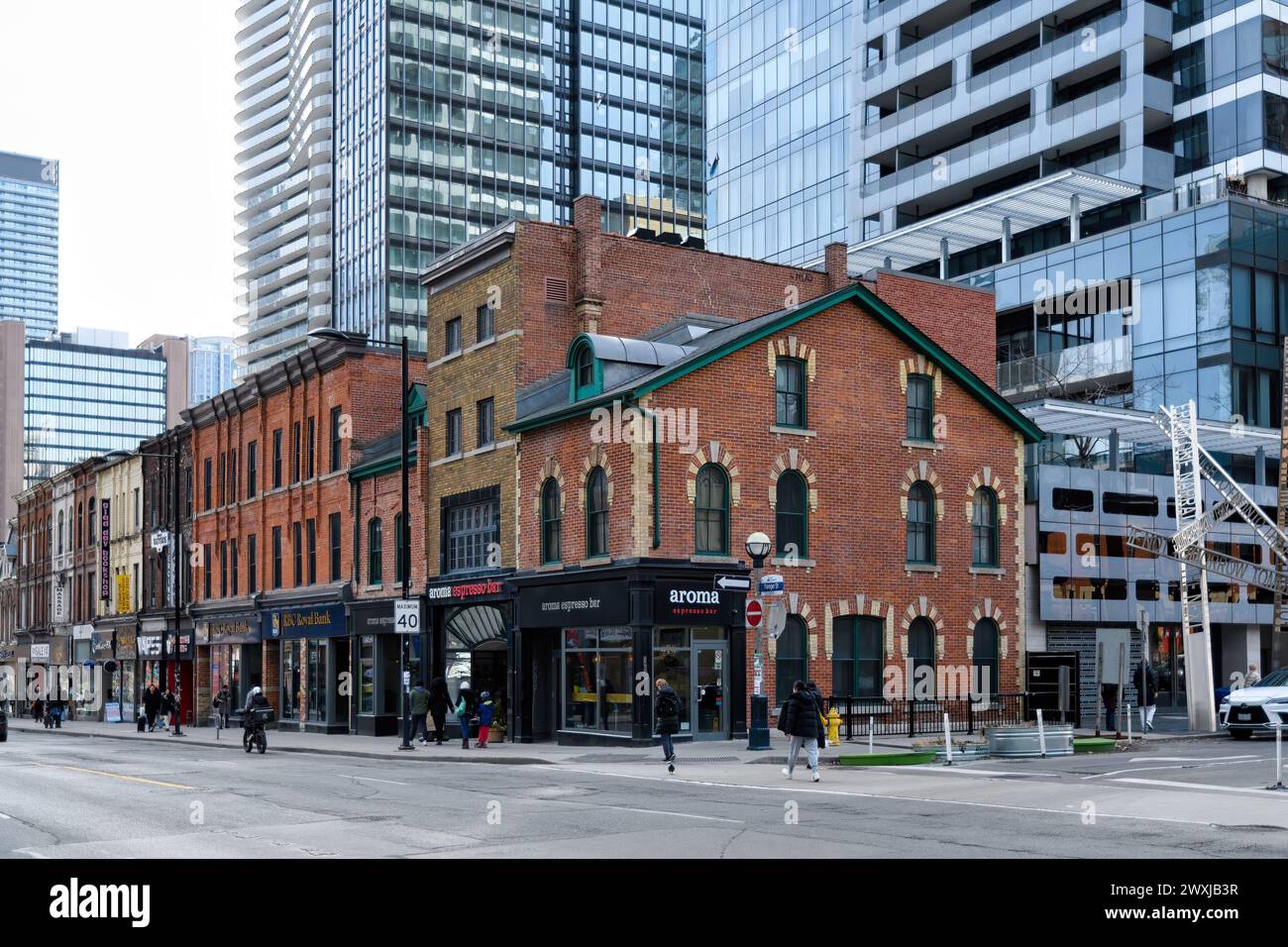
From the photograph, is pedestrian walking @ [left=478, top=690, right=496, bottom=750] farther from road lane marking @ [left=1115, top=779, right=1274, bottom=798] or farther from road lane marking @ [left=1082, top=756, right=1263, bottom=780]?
road lane marking @ [left=1115, top=779, right=1274, bottom=798]

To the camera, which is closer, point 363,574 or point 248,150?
point 363,574

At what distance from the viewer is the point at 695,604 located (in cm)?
3183

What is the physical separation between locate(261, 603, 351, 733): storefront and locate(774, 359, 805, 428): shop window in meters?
18.5

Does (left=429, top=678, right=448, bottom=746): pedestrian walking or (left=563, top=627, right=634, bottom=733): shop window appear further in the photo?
(left=429, top=678, right=448, bottom=746): pedestrian walking

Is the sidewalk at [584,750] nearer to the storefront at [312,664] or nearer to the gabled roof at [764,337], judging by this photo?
the storefront at [312,664]

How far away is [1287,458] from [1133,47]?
3620 cm

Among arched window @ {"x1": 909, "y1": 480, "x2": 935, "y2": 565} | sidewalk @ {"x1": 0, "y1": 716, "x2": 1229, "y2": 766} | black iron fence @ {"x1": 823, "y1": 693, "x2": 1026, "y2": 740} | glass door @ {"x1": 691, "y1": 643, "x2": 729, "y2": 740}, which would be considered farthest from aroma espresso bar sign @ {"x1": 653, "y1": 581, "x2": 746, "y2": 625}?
arched window @ {"x1": 909, "y1": 480, "x2": 935, "y2": 565}

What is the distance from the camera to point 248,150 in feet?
485

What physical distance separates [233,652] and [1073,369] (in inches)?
1486

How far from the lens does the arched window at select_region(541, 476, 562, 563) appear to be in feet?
115
